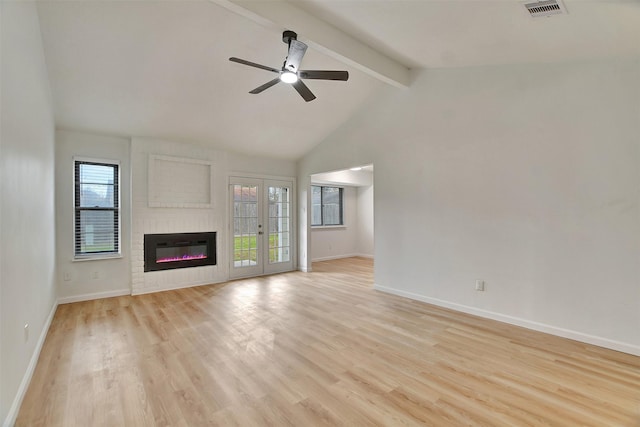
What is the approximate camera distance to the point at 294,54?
10.4ft

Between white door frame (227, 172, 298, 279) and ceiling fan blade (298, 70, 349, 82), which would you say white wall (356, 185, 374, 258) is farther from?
ceiling fan blade (298, 70, 349, 82)

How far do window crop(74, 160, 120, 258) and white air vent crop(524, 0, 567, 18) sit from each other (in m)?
5.77

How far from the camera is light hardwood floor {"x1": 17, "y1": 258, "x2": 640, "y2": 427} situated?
6.44ft

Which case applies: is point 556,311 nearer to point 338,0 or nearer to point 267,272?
point 338,0

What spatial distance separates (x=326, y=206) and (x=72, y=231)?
19.4 feet

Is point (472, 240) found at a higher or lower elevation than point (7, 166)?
lower

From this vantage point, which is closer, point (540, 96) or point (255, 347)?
point (255, 347)

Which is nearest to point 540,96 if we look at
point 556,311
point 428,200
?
point 428,200

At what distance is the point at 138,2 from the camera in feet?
9.23

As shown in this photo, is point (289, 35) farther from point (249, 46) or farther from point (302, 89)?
point (249, 46)

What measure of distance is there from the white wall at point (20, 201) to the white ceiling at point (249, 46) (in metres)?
0.54

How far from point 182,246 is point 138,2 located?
3781 millimetres

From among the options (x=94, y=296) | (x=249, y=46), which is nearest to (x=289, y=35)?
(x=249, y=46)

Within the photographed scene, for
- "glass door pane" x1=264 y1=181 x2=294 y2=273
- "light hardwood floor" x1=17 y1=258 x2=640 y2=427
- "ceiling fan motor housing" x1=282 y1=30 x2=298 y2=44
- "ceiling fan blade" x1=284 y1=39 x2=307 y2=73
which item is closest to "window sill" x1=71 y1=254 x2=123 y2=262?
"light hardwood floor" x1=17 y1=258 x2=640 y2=427
